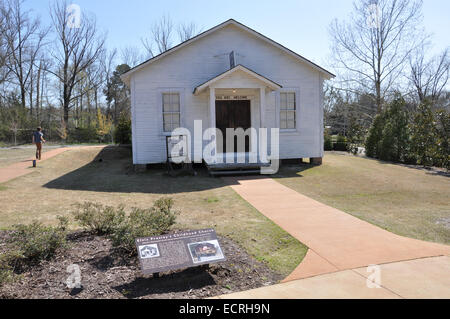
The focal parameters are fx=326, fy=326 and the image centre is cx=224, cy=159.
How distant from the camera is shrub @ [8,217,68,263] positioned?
13.6 ft

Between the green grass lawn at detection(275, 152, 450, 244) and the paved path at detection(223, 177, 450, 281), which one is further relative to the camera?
the green grass lawn at detection(275, 152, 450, 244)

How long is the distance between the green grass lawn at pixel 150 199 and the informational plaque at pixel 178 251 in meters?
0.87

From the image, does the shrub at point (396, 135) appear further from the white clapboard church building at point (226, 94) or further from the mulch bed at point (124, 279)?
the mulch bed at point (124, 279)

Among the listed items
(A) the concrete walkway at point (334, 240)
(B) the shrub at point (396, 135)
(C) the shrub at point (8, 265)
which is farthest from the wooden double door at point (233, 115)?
(C) the shrub at point (8, 265)

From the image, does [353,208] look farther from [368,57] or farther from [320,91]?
[368,57]

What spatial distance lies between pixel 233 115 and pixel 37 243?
10.3 metres

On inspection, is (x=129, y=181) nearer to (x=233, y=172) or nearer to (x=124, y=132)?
(x=233, y=172)

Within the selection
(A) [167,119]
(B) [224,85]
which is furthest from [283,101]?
(A) [167,119]

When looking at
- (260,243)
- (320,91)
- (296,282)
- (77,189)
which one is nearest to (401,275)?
(296,282)

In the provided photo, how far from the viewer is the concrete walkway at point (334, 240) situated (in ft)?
14.2

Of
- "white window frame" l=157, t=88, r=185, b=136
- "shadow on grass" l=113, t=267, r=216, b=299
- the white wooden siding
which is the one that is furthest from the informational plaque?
"white window frame" l=157, t=88, r=185, b=136

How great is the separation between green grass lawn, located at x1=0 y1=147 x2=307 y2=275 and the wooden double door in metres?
2.38

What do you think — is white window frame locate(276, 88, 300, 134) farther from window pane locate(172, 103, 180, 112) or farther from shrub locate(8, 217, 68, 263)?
shrub locate(8, 217, 68, 263)
